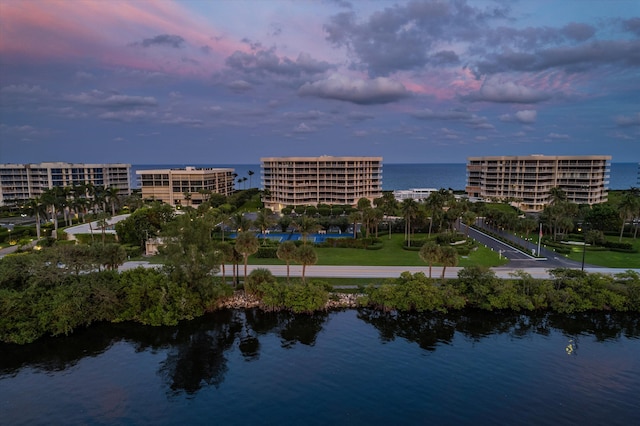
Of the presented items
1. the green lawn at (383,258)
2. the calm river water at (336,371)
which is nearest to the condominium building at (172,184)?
the green lawn at (383,258)

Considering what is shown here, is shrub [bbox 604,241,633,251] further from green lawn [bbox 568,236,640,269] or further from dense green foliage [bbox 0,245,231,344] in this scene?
dense green foliage [bbox 0,245,231,344]

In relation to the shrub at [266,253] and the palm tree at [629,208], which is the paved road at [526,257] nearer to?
the palm tree at [629,208]

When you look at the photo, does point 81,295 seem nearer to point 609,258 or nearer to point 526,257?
point 526,257

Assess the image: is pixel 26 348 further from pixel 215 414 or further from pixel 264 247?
pixel 264 247

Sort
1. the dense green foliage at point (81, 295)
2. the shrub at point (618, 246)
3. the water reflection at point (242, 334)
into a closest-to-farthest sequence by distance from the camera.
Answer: the water reflection at point (242, 334), the dense green foliage at point (81, 295), the shrub at point (618, 246)

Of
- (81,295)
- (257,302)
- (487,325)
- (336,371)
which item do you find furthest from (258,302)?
(487,325)

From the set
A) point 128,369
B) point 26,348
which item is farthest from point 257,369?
point 26,348
